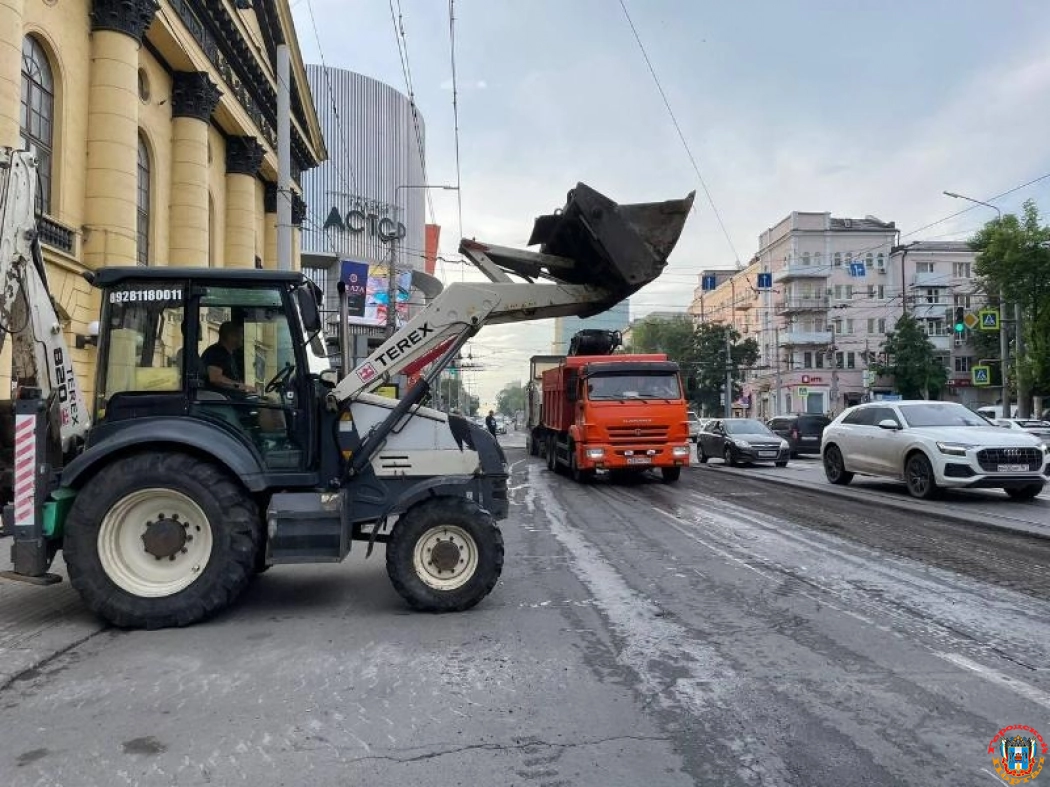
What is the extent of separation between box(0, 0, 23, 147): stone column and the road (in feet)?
30.1

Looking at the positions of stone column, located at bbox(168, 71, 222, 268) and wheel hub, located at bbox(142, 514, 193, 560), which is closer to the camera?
wheel hub, located at bbox(142, 514, 193, 560)

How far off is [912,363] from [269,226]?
1872 inches

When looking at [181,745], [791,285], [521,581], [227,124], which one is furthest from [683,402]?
[791,285]

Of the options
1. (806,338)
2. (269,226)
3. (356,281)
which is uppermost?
(269,226)

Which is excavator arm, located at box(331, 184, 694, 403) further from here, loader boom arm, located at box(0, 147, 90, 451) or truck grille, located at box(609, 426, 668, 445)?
truck grille, located at box(609, 426, 668, 445)

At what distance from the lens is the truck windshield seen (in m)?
17.3

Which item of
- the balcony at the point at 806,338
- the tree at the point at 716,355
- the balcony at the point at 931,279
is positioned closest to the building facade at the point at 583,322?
the tree at the point at 716,355

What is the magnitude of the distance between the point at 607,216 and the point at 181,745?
488cm

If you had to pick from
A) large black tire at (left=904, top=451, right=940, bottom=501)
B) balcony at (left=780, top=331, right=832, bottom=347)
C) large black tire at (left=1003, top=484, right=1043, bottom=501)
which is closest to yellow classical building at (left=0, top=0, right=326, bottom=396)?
large black tire at (left=904, top=451, right=940, bottom=501)

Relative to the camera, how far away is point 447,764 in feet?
11.5

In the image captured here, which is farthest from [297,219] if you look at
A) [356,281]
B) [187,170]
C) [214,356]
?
[214,356]

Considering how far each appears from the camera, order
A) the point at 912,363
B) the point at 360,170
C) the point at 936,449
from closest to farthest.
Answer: the point at 936,449
the point at 912,363
the point at 360,170

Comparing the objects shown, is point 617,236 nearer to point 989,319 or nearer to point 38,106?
point 38,106

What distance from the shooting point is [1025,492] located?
13.6 metres
